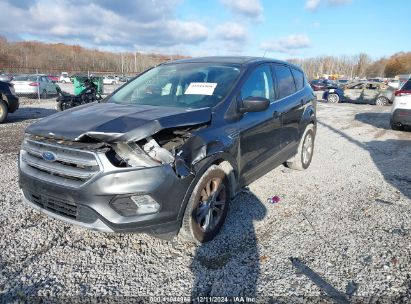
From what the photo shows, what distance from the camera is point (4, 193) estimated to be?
4.38 m

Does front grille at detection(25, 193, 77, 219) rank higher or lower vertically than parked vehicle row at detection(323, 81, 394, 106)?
lower

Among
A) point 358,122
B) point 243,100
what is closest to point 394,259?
point 243,100

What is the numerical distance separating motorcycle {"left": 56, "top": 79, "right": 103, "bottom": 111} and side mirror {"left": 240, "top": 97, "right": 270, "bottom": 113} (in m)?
10.6

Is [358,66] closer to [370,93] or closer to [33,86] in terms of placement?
[370,93]

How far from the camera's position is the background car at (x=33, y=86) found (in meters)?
18.3

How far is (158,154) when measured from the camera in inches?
107

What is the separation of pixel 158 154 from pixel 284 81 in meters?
2.93

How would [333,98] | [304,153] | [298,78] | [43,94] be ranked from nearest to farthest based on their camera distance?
[298,78], [304,153], [43,94], [333,98]

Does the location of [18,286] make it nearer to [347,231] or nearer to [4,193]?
[4,193]

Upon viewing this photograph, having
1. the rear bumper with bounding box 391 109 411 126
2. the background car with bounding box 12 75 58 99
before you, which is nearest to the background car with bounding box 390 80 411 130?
the rear bumper with bounding box 391 109 411 126

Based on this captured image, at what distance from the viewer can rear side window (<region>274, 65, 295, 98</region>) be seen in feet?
15.6

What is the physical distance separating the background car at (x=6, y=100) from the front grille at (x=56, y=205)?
28.9ft

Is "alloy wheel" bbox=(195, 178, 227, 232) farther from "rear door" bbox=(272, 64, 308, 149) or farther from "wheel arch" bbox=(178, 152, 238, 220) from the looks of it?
"rear door" bbox=(272, 64, 308, 149)

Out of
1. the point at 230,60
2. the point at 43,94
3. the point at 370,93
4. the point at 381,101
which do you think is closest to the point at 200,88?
the point at 230,60
